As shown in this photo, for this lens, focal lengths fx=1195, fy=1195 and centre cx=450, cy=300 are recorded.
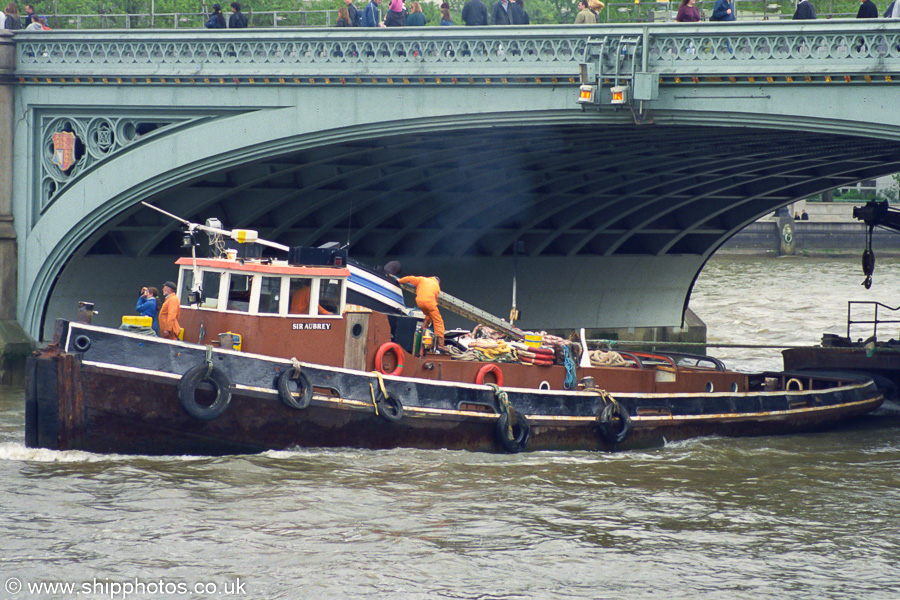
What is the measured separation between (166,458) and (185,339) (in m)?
1.83

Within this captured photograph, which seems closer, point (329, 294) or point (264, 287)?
point (264, 287)

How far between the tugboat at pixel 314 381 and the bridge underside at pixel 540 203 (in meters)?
4.47

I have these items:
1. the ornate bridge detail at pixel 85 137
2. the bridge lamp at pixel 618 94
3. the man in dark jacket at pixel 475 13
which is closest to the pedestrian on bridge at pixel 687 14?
the bridge lamp at pixel 618 94

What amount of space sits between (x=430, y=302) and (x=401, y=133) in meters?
3.82

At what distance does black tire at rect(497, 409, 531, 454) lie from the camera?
1855cm

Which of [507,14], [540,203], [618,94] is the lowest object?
[540,203]

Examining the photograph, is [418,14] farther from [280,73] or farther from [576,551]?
[576,551]

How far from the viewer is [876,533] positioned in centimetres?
1505

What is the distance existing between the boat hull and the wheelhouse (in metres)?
0.98

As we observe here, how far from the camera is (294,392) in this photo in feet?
55.9

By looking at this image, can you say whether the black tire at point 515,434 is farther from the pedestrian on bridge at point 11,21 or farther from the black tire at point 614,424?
the pedestrian on bridge at point 11,21

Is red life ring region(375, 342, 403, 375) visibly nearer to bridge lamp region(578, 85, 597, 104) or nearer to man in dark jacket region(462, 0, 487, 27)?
bridge lamp region(578, 85, 597, 104)

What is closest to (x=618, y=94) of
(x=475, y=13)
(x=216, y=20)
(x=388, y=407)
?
(x=475, y=13)

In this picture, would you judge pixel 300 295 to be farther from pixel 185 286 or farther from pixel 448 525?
pixel 448 525
